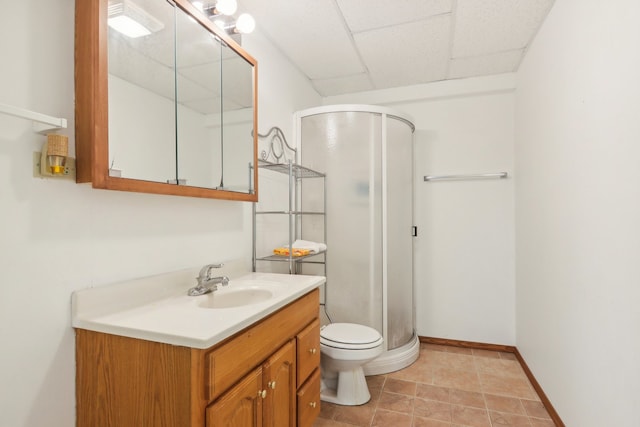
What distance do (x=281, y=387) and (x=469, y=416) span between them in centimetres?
125

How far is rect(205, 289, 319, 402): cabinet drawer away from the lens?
0.94 metres

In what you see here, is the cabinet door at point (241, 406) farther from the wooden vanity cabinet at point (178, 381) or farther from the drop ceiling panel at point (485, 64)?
the drop ceiling panel at point (485, 64)

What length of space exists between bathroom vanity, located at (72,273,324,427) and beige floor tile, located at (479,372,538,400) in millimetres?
1618

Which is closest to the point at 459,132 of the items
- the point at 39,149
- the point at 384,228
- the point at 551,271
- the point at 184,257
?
the point at 384,228

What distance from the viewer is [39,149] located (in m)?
0.96

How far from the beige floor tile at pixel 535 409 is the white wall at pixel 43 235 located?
2.22 m

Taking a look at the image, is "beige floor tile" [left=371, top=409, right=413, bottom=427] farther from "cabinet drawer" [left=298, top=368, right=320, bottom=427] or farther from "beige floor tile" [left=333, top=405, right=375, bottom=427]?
"cabinet drawer" [left=298, top=368, right=320, bottom=427]


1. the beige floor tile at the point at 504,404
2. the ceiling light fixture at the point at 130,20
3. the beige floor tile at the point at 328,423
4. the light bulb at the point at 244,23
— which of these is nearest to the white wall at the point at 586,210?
the beige floor tile at the point at 504,404

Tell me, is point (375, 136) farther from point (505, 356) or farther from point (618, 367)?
point (505, 356)

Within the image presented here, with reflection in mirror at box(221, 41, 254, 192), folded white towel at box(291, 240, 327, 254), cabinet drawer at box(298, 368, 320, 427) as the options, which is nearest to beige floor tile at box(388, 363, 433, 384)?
cabinet drawer at box(298, 368, 320, 427)

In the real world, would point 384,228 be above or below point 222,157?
below

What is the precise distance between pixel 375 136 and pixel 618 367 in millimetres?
1844

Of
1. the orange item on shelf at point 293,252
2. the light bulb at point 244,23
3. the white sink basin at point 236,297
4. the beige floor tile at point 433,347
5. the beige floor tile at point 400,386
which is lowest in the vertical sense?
the beige floor tile at point 433,347

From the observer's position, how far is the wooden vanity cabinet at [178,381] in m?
0.90
